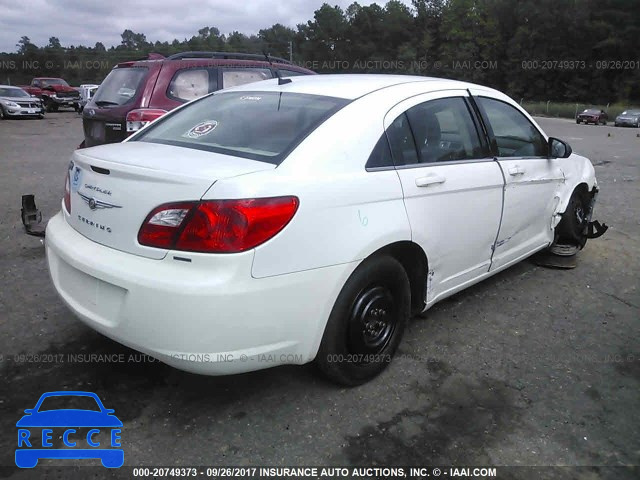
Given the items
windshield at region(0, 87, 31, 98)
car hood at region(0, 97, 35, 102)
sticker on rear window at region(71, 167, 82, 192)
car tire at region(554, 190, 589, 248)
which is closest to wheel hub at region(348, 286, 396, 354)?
sticker on rear window at region(71, 167, 82, 192)

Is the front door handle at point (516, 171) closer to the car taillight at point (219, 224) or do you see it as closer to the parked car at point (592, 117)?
the car taillight at point (219, 224)

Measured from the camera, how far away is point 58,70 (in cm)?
6112

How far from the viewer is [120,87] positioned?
6.65 metres

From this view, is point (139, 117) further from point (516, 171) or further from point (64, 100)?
point (64, 100)

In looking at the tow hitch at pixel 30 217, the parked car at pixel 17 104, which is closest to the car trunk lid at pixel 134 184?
the tow hitch at pixel 30 217

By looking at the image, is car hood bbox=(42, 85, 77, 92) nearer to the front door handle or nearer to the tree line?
the tree line

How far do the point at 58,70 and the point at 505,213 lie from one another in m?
68.1

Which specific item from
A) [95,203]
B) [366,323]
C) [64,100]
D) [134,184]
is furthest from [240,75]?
[64,100]

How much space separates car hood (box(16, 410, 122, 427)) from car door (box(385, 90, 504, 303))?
1.80 m

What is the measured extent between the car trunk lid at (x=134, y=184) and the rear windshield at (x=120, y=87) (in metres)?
4.01

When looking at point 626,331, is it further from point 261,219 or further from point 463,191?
point 261,219

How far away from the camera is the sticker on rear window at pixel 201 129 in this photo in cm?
301

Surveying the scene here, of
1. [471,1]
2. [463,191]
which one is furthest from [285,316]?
[471,1]

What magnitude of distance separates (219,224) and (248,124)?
95 centimetres
